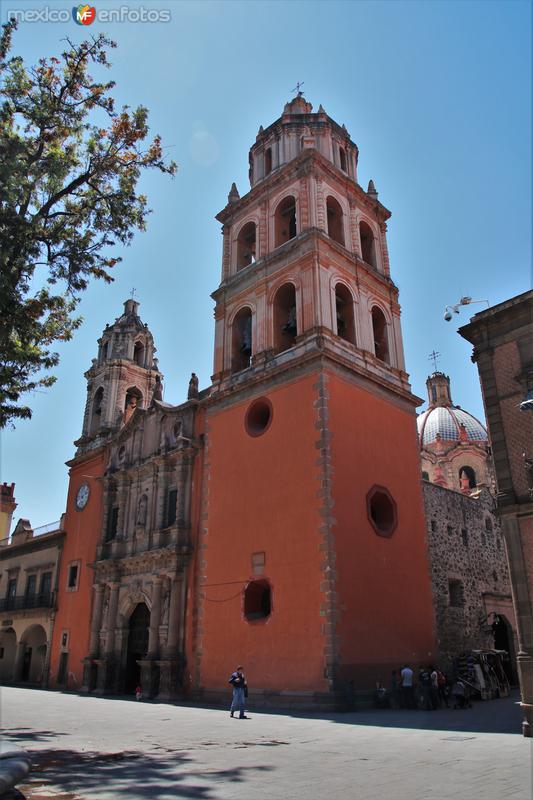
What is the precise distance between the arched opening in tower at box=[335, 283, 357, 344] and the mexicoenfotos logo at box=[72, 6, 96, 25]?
35.4ft

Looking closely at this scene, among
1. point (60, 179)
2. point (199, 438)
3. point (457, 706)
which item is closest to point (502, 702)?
point (457, 706)

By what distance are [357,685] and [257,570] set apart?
12.6 ft

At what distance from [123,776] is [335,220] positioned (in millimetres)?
19472

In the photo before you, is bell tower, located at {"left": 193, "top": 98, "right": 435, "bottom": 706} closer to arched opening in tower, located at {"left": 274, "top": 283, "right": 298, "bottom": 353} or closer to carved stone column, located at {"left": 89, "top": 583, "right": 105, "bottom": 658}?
arched opening in tower, located at {"left": 274, "top": 283, "right": 298, "bottom": 353}

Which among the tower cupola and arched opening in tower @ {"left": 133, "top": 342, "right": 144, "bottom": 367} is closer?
the tower cupola

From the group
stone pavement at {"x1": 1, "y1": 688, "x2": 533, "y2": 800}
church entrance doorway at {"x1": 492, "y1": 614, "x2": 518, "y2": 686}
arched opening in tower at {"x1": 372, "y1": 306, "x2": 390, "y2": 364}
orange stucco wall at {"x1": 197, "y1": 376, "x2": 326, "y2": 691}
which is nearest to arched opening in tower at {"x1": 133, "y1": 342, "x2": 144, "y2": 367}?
orange stucco wall at {"x1": 197, "y1": 376, "x2": 326, "y2": 691}

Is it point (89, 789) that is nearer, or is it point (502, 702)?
point (89, 789)

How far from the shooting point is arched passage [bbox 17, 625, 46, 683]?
2920 cm

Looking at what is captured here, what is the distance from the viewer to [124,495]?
24.0 metres

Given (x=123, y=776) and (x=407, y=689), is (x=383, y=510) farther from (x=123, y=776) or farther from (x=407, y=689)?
(x=123, y=776)

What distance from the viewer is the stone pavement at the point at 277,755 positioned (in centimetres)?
585

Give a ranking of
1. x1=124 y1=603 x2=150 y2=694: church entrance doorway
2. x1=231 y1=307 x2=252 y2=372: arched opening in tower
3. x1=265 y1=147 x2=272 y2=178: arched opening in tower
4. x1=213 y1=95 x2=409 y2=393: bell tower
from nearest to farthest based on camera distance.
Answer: x1=213 y1=95 x2=409 y2=393: bell tower < x1=124 y1=603 x2=150 y2=694: church entrance doorway < x1=231 y1=307 x2=252 y2=372: arched opening in tower < x1=265 y1=147 x2=272 y2=178: arched opening in tower

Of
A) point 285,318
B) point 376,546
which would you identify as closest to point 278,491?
point 376,546

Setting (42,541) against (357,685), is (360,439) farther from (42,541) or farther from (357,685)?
(42,541)
